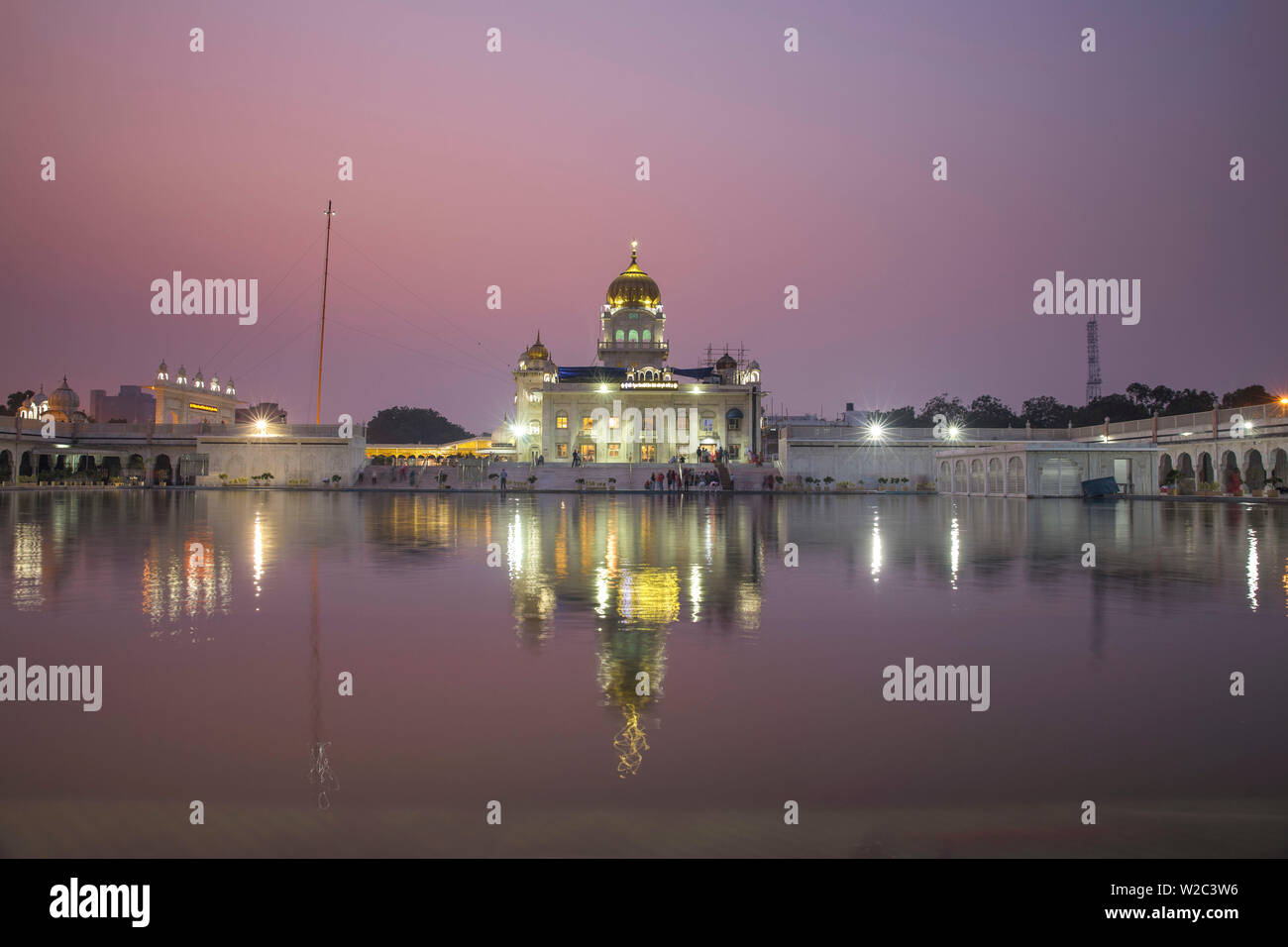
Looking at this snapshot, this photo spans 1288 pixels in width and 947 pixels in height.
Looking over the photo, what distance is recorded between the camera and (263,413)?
407 feet

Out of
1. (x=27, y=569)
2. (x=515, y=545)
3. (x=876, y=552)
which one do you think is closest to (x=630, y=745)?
(x=27, y=569)

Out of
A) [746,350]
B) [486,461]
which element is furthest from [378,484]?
[746,350]

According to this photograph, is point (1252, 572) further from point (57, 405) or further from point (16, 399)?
point (16, 399)

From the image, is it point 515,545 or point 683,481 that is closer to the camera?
point 515,545

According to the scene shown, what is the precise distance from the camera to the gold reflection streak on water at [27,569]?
10.2 m

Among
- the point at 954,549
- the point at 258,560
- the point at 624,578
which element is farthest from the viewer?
the point at 954,549

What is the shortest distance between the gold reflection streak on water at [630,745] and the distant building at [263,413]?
118 metres

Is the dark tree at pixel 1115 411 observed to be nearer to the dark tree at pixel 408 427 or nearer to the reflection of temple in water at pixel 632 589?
the reflection of temple in water at pixel 632 589

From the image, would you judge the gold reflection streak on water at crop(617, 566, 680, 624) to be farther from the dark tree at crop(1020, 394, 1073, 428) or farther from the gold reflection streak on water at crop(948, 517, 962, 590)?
the dark tree at crop(1020, 394, 1073, 428)

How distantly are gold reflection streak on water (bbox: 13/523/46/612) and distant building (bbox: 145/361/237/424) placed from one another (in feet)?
267

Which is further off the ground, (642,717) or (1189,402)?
(1189,402)

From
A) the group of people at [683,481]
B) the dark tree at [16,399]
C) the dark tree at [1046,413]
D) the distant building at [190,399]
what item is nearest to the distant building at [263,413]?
the distant building at [190,399]

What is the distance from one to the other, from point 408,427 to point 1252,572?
14452cm
